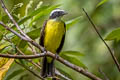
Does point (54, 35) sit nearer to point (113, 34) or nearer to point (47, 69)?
point (47, 69)

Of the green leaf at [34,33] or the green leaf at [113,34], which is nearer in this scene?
the green leaf at [113,34]

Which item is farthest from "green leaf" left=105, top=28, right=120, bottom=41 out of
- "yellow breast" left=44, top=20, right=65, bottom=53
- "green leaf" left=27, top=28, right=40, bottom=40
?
"yellow breast" left=44, top=20, right=65, bottom=53

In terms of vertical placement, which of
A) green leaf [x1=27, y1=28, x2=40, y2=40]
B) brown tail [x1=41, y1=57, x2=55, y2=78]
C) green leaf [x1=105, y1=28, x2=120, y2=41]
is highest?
green leaf [x1=27, y1=28, x2=40, y2=40]

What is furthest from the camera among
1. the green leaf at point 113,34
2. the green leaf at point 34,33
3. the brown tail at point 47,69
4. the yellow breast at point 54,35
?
the yellow breast at point 54,35

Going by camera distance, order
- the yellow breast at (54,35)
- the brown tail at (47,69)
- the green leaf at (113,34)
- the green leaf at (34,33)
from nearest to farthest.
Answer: the green leaf at (113,34), the green leaf at (34,33), the brown tail at (47,69), the yellow breast at (54,35)

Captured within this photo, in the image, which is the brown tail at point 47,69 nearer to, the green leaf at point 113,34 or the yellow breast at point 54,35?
the yellow breast at point 54,35

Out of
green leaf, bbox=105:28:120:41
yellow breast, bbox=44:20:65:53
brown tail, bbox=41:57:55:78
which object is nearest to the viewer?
green leaf, bbox=105:28:120:41

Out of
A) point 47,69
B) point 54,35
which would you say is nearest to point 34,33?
point 47,69

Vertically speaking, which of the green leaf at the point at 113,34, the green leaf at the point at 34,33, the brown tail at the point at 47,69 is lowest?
the brown tail at the point at 47,69

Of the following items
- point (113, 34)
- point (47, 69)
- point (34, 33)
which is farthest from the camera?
point (47, 69)

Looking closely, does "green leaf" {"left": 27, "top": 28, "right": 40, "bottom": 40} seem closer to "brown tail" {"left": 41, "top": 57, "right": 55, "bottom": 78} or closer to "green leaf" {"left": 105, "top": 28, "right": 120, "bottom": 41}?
"brown tail" {"left": 41, "top": 57, "right": 55, "bottom": 78}

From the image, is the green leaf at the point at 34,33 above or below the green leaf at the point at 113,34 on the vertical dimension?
above

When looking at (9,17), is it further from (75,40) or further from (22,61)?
(75,40)

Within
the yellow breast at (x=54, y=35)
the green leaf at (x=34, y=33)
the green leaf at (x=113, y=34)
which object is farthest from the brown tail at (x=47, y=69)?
the green leaf at (x=113, y=34)
